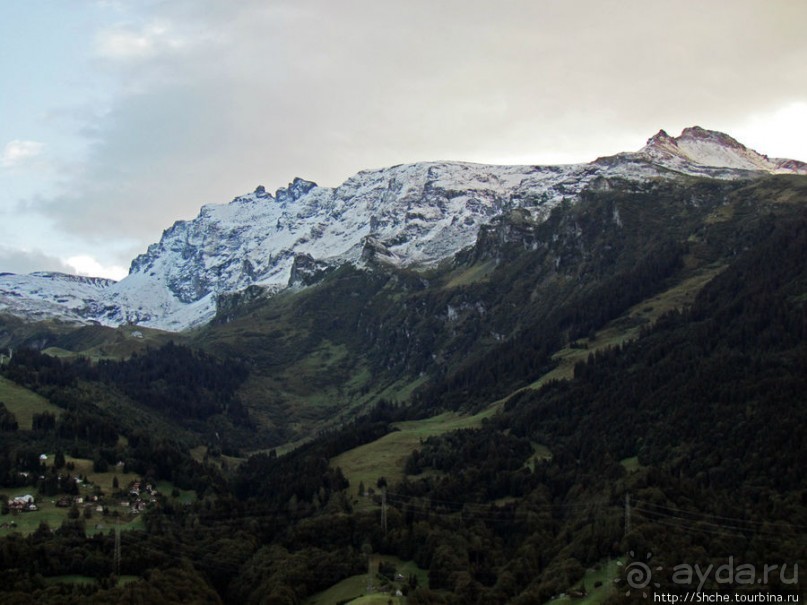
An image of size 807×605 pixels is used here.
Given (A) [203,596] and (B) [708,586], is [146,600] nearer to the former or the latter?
(A) [203,596]

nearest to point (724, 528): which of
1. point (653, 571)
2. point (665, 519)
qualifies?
point (665, 519)

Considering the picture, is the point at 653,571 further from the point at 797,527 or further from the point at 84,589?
the point at 84,589

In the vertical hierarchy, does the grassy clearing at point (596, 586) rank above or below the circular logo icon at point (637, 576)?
below

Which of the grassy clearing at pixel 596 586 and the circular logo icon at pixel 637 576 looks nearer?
the circular logo icon at pixel 637 576

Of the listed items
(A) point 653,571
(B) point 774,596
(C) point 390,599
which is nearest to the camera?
(B) point 774,596

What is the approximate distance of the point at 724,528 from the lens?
641 ft

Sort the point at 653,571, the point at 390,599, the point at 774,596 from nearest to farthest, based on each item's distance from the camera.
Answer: the point at 774,596 → the point at 653,571 → the point at 390,599

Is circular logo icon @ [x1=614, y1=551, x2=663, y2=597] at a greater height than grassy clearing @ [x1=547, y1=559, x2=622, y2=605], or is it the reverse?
circular logo icon @ [x1=614, y1=551, x2=663, y2=597]

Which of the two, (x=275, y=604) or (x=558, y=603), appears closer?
(x=558, y=603)

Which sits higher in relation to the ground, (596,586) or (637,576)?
(637,576)

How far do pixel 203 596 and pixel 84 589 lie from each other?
73.4 ft

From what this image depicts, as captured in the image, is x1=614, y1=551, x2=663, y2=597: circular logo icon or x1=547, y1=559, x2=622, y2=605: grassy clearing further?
x1=547, y1=559, x2=622, y2=605: grassy clearing

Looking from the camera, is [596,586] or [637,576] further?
[596,586]

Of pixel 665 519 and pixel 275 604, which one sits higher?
pixel 665 519
